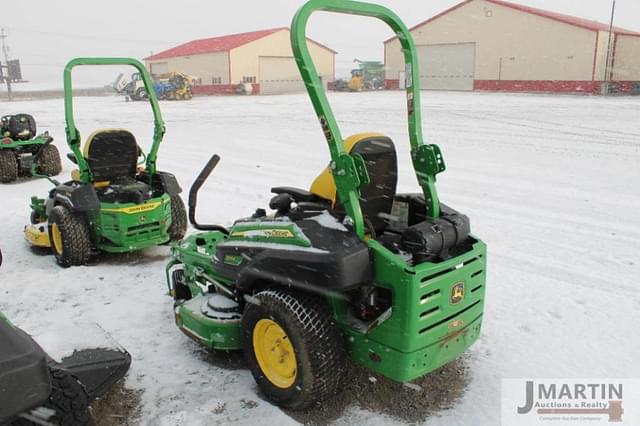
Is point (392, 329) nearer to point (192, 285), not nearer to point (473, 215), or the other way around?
point (192, 285)

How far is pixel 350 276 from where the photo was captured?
9.32ft

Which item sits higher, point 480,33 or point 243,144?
point 480,33

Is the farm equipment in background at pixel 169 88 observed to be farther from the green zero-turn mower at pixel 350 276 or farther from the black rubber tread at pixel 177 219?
the green zero-turn mower at pixel 350 276

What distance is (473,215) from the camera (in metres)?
7.31

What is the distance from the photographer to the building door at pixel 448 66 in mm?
38625

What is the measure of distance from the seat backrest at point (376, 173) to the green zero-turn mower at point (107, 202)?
282cm

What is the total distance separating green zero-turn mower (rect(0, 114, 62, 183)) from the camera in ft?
33.2

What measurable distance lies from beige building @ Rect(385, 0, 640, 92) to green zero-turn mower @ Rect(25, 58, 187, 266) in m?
29.6

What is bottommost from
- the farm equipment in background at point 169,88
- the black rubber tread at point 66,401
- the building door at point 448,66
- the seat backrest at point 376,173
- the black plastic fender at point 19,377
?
the black rubber tread at point 66,401

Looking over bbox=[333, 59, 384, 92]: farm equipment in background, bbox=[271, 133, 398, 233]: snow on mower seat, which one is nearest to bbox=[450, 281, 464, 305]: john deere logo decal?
bbox=[271, 133, 398, 233]: snow on mower seat

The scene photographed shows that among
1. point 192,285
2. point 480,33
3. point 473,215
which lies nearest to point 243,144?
point 473,215

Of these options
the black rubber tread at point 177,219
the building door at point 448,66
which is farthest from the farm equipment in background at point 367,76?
the black rubber tread at point 177,219

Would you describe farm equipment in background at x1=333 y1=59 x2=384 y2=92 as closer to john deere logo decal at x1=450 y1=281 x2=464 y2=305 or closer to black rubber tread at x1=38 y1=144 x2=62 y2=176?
black rubber tread at x1=38 y1=144 x2=62 y2=176

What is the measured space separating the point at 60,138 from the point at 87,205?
12060mm
